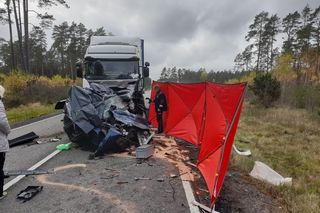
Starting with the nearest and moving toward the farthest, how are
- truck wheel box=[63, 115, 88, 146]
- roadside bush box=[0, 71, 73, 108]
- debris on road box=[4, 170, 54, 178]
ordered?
debris on road box=[4, 170, 54, 178]
truck wheel box=[63, 115, 88, 146]
roadside bush box=[0, 71, 73, 108]

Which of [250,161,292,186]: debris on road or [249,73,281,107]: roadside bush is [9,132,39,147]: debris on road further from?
[249,73,281,107]: roadside bush

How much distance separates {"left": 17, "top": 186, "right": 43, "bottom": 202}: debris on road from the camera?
459 cm

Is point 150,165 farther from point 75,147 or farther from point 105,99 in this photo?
point 105,99

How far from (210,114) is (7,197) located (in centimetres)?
461

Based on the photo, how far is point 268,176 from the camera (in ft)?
20.4

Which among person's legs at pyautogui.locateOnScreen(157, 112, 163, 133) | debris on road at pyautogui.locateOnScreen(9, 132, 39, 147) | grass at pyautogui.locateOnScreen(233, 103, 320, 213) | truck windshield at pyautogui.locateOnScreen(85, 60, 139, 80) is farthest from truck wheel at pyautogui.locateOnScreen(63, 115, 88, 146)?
truck windshield at pyautogui.locateOnScreen(85, 60, 139, 80)

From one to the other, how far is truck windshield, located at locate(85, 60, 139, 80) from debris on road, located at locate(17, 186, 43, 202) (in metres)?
8.38

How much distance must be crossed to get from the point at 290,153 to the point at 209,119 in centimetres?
421

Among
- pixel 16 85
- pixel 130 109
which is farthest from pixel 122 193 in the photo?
pixel 16 85

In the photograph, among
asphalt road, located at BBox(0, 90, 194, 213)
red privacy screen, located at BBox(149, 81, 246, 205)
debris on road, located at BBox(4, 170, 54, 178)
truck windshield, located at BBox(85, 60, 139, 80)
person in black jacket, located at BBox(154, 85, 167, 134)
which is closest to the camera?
asphalt road, located at BBox(0, 90, 194, 213)

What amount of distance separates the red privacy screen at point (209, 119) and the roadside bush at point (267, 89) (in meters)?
14.6

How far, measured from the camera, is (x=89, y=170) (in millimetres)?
6105

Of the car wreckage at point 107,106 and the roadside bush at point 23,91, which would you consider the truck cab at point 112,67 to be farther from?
the roadside bush at point 23,91

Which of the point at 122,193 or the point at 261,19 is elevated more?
the point at 261,19
